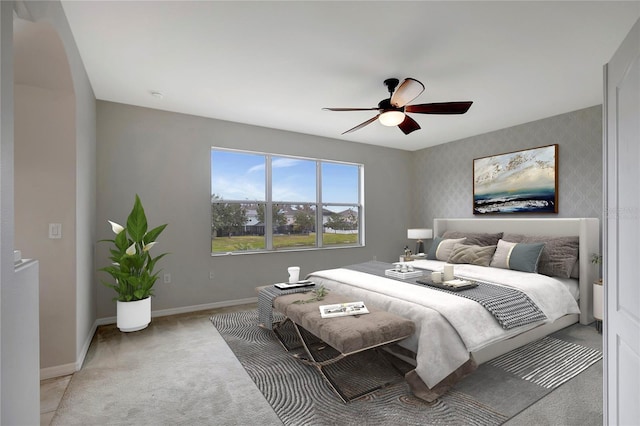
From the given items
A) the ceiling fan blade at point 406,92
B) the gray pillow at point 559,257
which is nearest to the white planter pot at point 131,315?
the ceiling fan blade at point 406,92

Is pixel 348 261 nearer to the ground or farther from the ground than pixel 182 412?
farther from the ground

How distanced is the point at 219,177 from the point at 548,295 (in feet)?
13.7

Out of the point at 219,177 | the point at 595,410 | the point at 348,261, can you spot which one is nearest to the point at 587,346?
the point at 595,410

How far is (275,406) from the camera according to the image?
2.07 meters

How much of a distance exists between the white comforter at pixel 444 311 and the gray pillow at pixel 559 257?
0.33 meters

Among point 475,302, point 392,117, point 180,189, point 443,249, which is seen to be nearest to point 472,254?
point 443,249

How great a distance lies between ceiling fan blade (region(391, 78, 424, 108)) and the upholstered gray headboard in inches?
106

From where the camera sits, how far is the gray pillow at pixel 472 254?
408 centimetres

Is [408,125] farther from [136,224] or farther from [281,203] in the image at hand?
[136,224]

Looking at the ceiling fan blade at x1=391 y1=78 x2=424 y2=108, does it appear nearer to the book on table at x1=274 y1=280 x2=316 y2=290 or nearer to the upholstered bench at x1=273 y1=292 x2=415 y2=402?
the upholstered bench at x1=273 y1=292 x2=415 y2=402

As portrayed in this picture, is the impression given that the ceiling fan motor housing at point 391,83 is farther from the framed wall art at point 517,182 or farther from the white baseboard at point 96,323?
the white baseboard at point 96,323

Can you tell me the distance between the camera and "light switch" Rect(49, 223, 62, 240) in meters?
2.44

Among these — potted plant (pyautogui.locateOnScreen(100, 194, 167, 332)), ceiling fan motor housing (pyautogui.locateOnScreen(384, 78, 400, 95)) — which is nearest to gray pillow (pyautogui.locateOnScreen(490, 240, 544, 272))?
ceiling fan motor housing (pyautogui.locateOnScreen(384, 78, 400, 95))

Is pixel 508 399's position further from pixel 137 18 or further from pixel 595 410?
pixel 137 18
